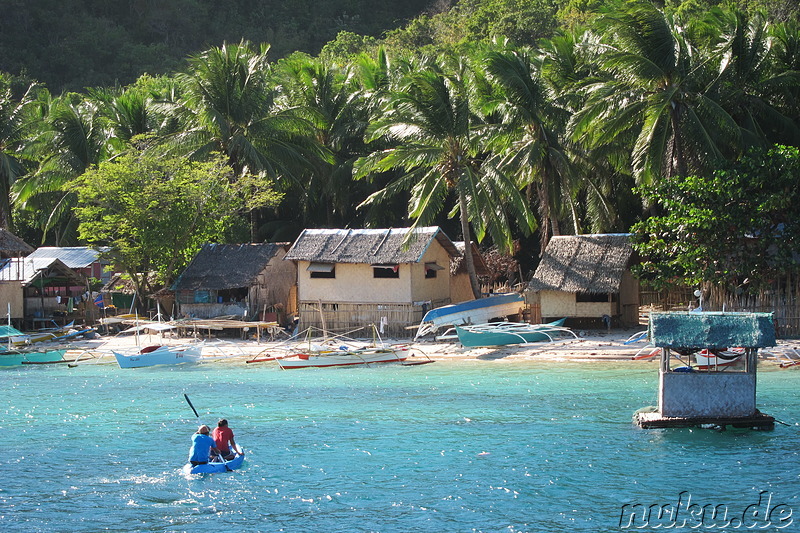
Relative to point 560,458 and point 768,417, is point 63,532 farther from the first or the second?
point 768,417

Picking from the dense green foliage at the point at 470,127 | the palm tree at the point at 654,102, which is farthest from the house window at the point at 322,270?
the palm tree at the point at 654,102

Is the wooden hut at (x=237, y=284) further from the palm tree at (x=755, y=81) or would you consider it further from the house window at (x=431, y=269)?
the palm tree at (x=755, y=81)

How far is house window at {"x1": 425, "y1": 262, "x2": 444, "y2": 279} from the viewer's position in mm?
30797

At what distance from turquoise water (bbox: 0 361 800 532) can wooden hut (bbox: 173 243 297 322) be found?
7.78m

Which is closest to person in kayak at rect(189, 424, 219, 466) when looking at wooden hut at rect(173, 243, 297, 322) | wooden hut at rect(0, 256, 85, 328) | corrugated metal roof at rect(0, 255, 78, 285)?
wooden hut at rect(173, 243, 297, 322)

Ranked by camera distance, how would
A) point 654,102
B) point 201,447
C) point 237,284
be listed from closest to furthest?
point 201,447 → point 654,102 → point 237,284

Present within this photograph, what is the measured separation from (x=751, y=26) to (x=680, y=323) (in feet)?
53.3

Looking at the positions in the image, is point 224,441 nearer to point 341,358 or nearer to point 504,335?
point 341,358

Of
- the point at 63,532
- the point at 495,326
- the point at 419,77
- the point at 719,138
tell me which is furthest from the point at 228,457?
the point at 719,138

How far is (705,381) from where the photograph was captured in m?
16.9

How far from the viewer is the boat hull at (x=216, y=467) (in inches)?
612

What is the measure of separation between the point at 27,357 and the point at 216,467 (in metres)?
15.7

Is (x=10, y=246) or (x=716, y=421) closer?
(x=716, y=421)

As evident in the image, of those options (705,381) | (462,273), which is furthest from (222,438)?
(462,273)
